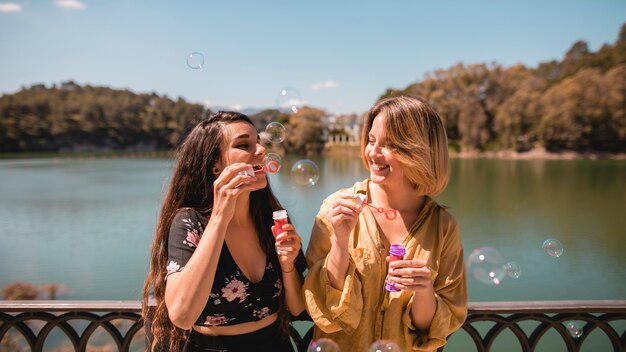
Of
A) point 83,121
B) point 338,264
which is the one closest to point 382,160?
point 338,264

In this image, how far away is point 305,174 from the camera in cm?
338

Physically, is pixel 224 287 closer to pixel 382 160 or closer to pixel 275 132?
pixel 382 160

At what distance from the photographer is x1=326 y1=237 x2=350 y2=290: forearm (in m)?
1.78

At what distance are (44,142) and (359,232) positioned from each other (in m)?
99.7

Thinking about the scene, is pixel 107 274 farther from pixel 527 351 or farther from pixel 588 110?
pixel 588 110

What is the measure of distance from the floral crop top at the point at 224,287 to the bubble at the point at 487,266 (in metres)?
1.53

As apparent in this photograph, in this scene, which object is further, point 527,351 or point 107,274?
point 107,274

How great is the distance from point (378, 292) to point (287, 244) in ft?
1.61

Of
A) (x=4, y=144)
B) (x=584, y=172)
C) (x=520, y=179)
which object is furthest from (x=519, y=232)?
(x=4, y=144)

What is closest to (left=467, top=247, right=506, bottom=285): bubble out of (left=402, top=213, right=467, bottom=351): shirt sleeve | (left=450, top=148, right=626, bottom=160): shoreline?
(left=402, top=213, right=467, bottom=351): shirt sleeve

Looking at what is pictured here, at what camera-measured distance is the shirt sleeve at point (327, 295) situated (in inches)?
69.9

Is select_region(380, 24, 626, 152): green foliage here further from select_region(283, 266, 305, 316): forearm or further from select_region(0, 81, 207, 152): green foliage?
select_region(0, 81, 207, 152): green foliage

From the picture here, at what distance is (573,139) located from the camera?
48719 mm

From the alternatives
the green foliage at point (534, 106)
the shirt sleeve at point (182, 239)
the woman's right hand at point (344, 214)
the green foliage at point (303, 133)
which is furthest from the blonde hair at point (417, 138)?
the green foliage at point (534, 106)
